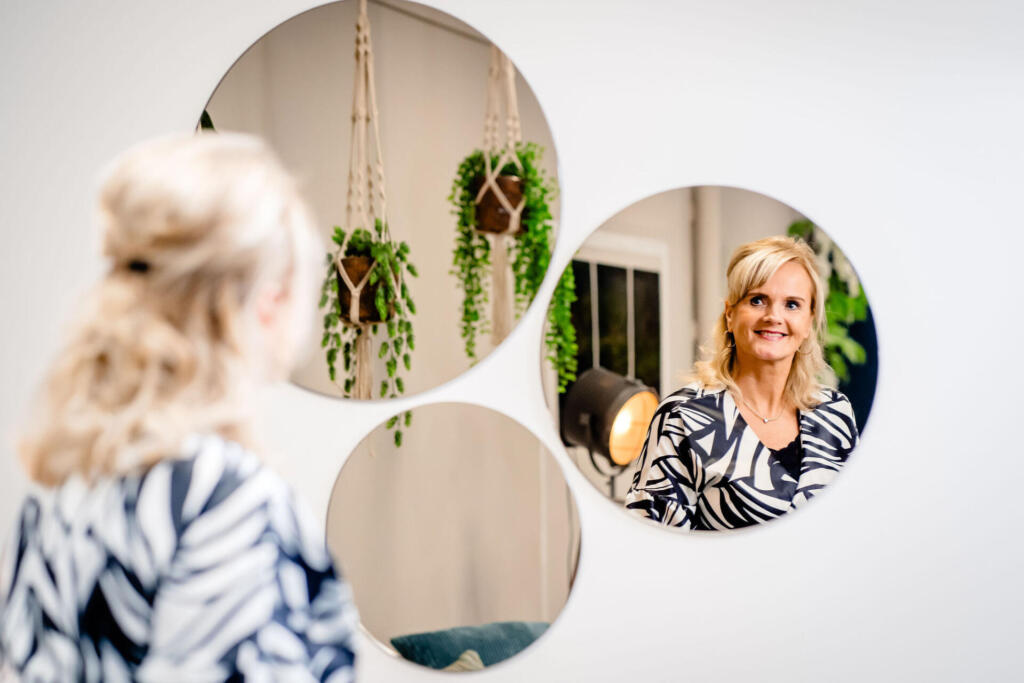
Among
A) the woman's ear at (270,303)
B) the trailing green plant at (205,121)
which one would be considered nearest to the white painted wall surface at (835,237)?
the trailing green plant at (205,121)

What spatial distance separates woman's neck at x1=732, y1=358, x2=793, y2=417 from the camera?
1675 millimetres

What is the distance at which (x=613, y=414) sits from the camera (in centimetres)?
163

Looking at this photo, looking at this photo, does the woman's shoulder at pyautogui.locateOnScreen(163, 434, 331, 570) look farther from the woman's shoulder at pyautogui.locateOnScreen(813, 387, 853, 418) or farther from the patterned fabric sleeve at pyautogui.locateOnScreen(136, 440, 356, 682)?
the woman's shoulder at pyautogui.locateOnScreen(813, 387, 853, 418)

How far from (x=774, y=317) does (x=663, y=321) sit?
0.23 metres

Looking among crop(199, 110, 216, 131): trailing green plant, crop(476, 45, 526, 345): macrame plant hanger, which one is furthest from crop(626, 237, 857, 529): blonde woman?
crop(199, 110, 216, 131): trailing green plant

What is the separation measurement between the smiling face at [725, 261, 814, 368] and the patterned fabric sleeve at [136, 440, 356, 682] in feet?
3.68

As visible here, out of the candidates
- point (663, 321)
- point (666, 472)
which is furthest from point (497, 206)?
point (666, 472)

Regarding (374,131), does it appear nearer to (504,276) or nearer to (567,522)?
(504,276)

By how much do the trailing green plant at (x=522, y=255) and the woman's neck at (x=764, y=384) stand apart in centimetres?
34

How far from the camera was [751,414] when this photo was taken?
1672 millimetres

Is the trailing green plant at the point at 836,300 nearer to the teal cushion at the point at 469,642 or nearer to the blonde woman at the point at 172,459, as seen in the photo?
the teal cushion at the point at 469,642

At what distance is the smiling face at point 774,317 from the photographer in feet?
A: 5.47

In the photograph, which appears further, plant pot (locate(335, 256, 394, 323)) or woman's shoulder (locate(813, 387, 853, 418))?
A: woman's shoulder (locate(813, 387, 853, 418))

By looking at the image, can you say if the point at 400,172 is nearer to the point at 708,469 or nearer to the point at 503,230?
the point at 503,230
